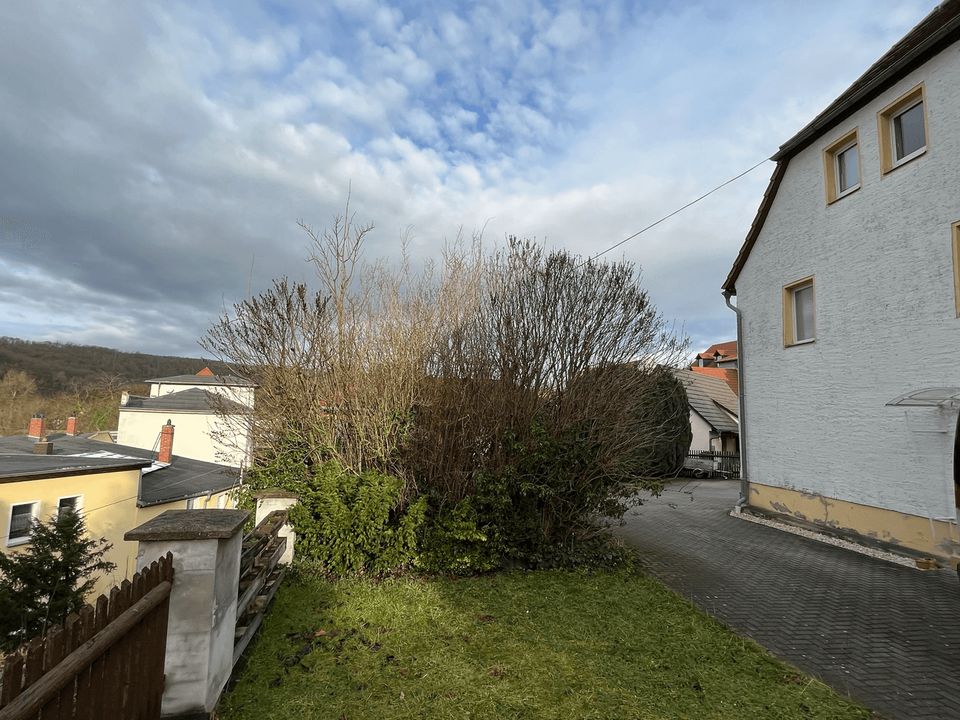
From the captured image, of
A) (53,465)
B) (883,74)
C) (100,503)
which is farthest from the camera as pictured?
(100,503)

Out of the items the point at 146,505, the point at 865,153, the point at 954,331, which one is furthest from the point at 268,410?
the point at 146,505

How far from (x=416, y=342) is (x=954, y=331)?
766cm

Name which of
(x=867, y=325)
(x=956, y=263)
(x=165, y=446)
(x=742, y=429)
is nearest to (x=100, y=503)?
(x=165, y=446)

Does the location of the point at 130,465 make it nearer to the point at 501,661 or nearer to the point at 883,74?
the point at 501,661

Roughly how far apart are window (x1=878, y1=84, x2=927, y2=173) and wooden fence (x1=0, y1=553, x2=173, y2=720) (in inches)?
434

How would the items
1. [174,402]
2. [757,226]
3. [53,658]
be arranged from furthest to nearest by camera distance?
[174,402]
[757,226]
[53,658]

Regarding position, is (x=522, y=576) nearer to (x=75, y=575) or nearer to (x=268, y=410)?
(x=268, y=410)

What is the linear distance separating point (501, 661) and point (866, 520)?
7.80 metres

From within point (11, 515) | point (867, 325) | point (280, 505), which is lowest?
point (11, 515)

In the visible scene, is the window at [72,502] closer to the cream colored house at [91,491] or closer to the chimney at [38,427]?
the cream colored house at [91,491]

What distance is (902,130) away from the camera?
8.56 metres

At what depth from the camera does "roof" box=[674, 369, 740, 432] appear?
974 inches

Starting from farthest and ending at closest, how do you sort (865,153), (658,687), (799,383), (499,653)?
(799,383)
(865,153)
(499,653)
(658,687)

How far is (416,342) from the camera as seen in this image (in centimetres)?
680
